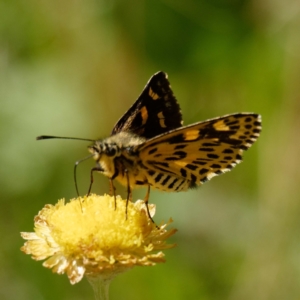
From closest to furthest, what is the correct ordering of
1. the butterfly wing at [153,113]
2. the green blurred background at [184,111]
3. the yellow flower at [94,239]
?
the yellow flower at [94,239]
the butterfly wing at [153,113]
the green blurred background at [184,111]

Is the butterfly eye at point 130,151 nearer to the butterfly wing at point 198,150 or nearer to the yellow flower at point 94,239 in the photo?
the butterfly wing at point 198,150

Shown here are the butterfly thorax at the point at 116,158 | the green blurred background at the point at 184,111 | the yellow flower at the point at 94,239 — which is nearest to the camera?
the yellow flower at the point at 94,239

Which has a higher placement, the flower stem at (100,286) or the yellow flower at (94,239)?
the yellow flower at (94,239)

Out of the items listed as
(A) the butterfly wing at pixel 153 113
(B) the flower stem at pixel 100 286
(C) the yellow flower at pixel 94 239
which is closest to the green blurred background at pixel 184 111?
(A) the butterfly wing at pixel 153 113

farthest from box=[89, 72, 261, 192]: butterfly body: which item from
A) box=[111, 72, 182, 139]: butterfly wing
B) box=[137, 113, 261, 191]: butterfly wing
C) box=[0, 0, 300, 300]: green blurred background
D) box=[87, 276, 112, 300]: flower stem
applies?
box=[0, 0, 300, 300]: green blurred background

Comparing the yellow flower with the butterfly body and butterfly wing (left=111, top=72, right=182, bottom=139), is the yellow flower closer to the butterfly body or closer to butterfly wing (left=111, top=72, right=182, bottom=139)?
the butterfly body

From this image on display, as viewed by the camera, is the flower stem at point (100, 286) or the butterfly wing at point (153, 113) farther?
the butterfly wing at point (153, 113)

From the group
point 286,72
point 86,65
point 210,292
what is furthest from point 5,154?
point 286,72
